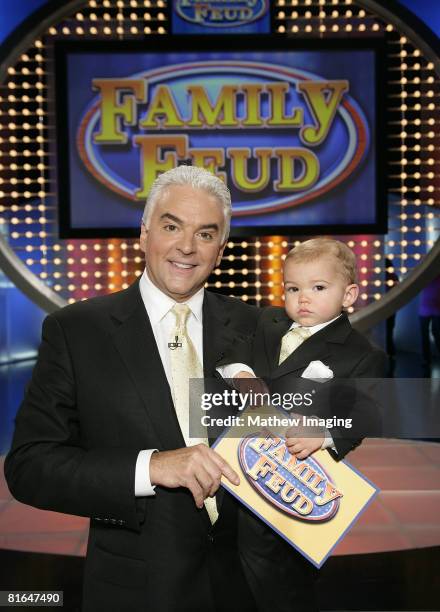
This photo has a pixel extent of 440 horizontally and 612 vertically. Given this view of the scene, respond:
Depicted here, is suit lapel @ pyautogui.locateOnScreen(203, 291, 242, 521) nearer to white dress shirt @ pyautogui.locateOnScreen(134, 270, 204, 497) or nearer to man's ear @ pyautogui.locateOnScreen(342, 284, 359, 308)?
white dress shirt @ pyautogui.locateOnScreen(134, 270, 204, 497)

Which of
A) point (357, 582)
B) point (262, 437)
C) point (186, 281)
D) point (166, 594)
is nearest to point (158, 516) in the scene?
point (166, 594)

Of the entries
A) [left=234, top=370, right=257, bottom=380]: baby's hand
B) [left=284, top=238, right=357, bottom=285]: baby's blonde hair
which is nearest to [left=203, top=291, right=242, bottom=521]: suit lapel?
[left=234, top=370, right=257, bottom=380]: baby's hand

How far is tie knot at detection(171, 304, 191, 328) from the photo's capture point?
1.63 m

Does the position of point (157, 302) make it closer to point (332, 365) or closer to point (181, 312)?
point (181, 312)

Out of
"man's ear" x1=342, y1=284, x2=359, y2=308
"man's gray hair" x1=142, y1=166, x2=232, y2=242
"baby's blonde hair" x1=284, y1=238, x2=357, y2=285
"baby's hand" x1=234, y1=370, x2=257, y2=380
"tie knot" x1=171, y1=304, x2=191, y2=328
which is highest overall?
"man's gray hair" x1=142, y1=166, x2=232, y2=242

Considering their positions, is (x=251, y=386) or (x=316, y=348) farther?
(x=316, y=348)

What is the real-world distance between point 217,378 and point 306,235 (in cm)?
324

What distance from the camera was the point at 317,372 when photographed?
1.48m

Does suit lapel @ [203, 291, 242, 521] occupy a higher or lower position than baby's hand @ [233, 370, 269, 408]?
higher

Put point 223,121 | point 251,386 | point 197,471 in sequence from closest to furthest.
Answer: point 197,471, point 251,386, point 223,121

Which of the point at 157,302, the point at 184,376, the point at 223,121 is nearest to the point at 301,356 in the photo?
Result: the point at 184,376

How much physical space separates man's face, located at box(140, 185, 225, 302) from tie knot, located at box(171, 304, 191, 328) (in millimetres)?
30

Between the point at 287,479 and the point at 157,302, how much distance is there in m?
0.52

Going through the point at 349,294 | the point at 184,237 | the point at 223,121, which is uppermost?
the point at 223,121
